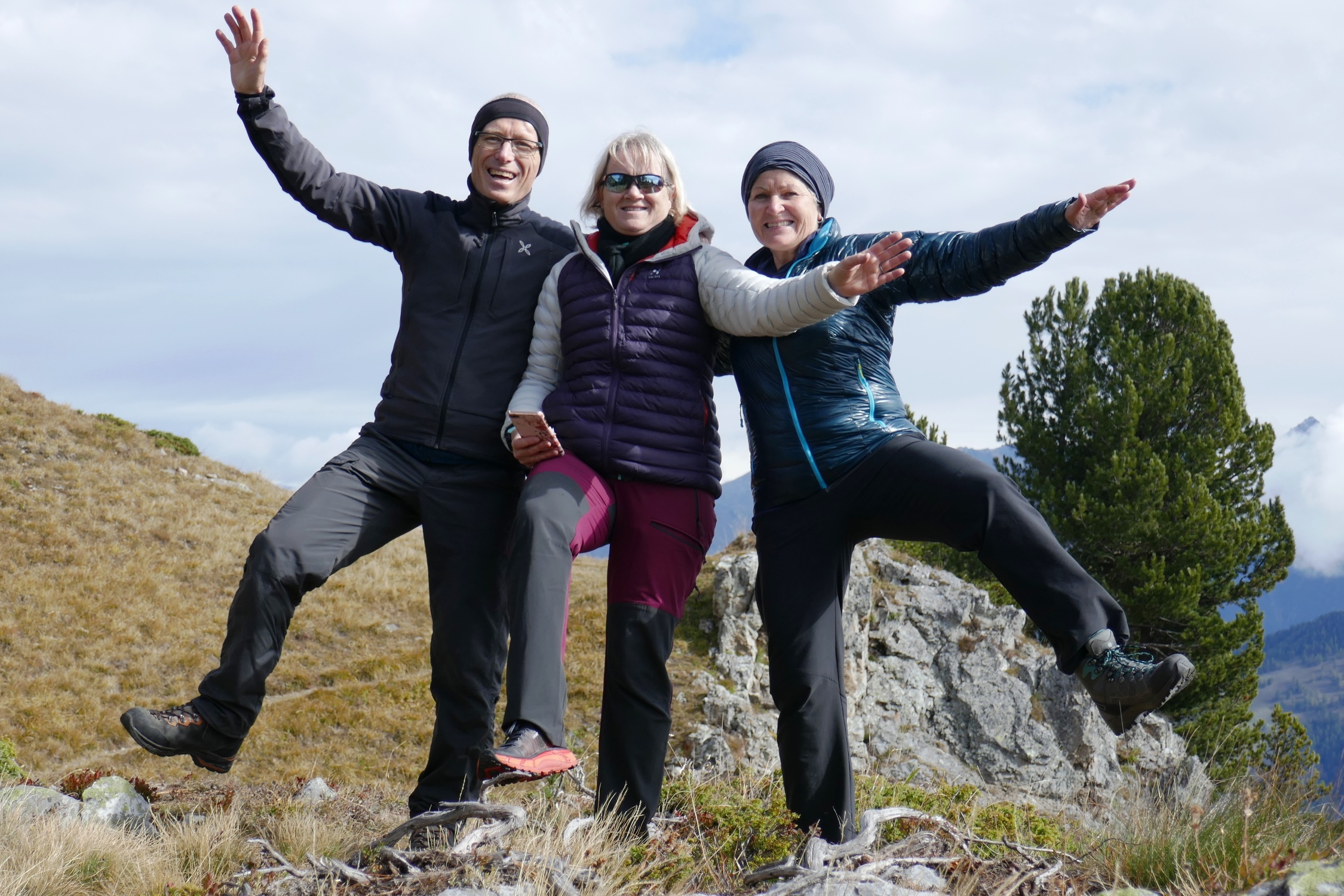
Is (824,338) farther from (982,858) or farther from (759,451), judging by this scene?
(982,858)

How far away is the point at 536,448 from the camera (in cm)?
429

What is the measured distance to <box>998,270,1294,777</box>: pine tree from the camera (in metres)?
24.5

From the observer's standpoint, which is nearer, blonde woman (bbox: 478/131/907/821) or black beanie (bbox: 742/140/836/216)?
blonde woman (bbox: 478/131/907/821)

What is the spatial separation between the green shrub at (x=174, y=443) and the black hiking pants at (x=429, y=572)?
28713 millimetres

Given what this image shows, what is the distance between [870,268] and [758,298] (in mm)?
518

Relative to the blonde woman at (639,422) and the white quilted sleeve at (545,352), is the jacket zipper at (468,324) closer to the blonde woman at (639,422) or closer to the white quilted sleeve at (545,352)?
the white quilted sleeve at (545,352)

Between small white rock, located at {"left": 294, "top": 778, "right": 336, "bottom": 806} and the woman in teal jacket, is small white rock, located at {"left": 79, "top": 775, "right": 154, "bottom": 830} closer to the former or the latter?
small white rock, located at {"left": 294, "top": 778, "right": 336, "bottom": 806}

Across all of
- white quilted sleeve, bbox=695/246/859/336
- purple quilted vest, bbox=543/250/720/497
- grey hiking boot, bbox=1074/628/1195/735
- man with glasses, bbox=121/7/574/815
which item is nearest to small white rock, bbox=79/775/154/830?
man with glasses, bbox=121/7/574/815

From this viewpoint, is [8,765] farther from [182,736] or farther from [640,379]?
[640,379]

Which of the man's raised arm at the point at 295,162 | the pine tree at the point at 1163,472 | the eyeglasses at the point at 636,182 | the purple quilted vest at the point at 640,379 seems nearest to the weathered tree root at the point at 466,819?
the purple quilted vest at the point at 640,379

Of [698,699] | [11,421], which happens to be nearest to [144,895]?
[698,699]

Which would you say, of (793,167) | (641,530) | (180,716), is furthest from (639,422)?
(180,716)

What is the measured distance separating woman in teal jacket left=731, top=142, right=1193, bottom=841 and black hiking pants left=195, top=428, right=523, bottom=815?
4.55 feet

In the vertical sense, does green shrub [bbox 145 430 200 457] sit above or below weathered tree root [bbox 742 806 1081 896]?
above
